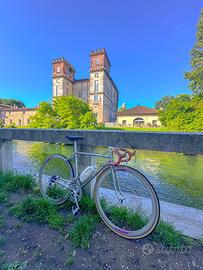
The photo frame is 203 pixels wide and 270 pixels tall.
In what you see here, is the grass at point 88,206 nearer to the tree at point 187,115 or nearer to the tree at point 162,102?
the tree at point 187,115

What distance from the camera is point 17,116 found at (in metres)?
48.0

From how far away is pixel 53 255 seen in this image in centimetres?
126

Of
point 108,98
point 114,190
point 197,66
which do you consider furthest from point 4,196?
point 108,98

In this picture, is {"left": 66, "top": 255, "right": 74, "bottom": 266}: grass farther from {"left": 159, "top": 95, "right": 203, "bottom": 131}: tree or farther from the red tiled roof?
the red tiled roof

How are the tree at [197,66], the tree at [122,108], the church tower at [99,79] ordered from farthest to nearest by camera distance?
the tree at [122,108] → the church tower at [99,79] → the tree at [197,66]

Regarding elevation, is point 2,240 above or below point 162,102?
below

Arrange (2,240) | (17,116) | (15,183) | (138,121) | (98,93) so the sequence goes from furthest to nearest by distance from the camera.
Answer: (17,116) → (138,121) → (98,93) → (15,183) → (2,240)

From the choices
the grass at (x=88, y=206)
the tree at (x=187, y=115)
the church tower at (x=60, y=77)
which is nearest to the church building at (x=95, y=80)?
the church tower at (x=60, y=77)

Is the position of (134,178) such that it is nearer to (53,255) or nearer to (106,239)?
(106,239)

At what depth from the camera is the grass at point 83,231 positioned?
4.46 ft

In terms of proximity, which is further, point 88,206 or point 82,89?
point 82,89

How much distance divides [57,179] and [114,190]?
32.3 inches

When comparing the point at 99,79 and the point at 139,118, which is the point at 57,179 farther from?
the point at 139,118

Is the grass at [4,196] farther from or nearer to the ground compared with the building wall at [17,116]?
nearer to the ground
